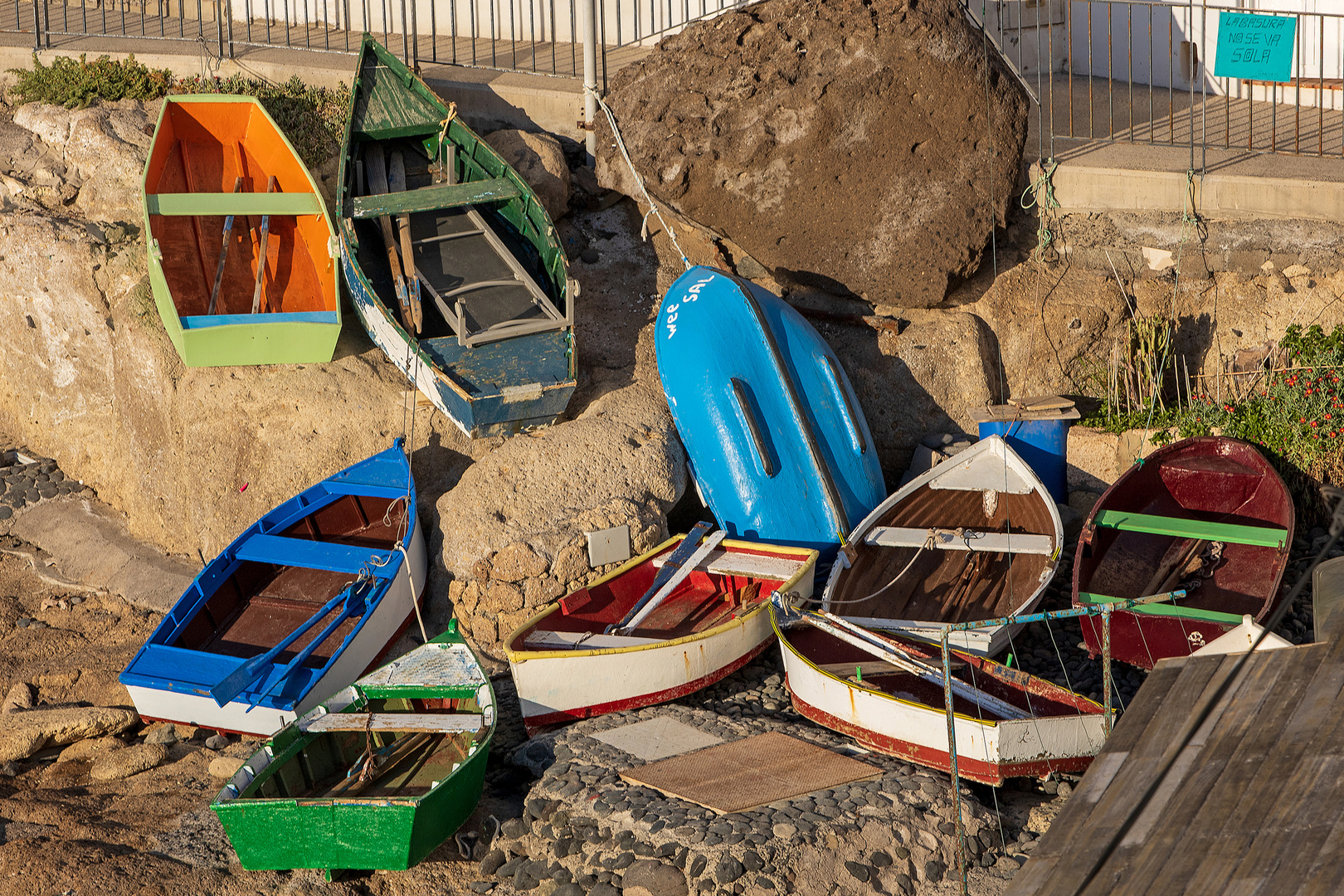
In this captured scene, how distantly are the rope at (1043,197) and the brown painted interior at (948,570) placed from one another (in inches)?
96.8

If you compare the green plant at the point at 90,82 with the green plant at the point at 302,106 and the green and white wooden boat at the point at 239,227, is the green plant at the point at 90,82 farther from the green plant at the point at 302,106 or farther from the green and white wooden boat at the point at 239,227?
the green and white wooden boat at the point at 239,227

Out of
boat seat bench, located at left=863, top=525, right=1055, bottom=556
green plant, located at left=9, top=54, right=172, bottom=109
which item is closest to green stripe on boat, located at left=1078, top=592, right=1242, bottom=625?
boat seat bench, located at left=863, top=525, right=1055, bottom=556

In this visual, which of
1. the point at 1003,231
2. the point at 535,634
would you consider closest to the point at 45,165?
the point at 535,634

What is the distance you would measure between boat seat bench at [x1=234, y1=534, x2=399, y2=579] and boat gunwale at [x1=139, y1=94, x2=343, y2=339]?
60.3 inches

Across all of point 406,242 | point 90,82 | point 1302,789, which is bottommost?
point 1302,789

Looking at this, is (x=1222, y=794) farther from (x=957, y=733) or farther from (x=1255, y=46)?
(x=1255, y=46)

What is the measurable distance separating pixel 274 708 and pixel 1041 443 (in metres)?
5.43

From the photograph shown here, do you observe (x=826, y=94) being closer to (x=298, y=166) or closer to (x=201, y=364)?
(x=298, y=166)

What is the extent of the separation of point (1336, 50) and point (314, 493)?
9345 millimetres

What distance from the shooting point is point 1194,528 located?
25.9 ft

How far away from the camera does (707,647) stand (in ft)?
24.0

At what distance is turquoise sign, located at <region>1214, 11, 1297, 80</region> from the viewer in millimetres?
8852

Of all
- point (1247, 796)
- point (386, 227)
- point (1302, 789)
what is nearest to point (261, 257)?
point (386, 227)

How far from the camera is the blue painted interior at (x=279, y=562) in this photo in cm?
709
